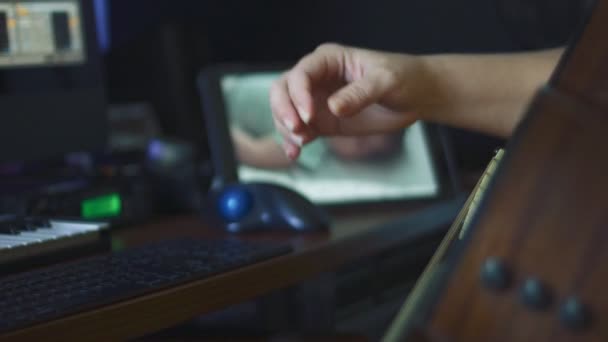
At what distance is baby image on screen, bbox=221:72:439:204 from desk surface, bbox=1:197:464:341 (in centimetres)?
8

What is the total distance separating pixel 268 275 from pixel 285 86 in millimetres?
193

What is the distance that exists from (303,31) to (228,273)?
120 cm

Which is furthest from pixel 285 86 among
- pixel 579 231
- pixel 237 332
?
pixel 579 231

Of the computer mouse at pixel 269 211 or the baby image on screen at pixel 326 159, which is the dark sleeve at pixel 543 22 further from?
the computer mouse at pixel 269 211

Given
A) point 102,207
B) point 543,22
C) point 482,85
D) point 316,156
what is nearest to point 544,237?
point 482,85

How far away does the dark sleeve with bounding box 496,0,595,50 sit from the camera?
1.81 metres

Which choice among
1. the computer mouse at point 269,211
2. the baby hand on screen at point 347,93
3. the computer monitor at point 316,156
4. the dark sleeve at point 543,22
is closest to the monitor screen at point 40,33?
the computer monitor at point 316,156

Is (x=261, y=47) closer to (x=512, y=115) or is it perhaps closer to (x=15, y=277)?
(x=512, y=115)

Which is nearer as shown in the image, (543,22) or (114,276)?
(114,276)

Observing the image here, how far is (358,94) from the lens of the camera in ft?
2.48

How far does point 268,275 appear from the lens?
846 millimetres

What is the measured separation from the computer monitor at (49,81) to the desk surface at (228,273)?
9.1 inches

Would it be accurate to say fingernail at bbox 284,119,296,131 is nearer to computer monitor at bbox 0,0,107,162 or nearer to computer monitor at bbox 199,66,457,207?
computer monitor at bbox 199,66,457,207

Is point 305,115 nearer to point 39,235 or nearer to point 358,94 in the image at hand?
point 358,94
